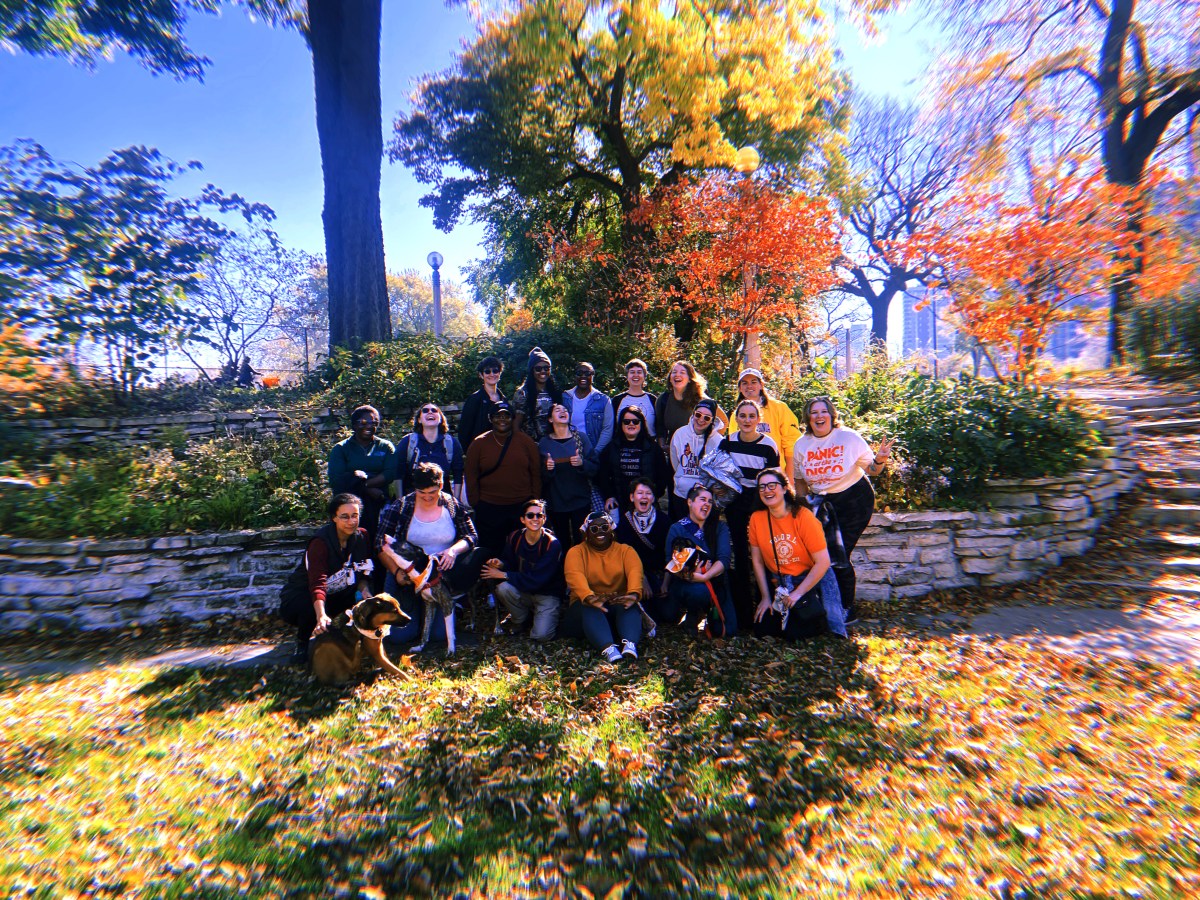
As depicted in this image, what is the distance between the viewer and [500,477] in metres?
4.78

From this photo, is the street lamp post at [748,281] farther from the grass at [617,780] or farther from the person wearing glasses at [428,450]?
the grass at [617,780]

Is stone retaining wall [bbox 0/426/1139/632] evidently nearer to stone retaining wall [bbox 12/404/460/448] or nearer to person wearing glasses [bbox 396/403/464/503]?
person wearing glasses [bbox 396/403/464/503]

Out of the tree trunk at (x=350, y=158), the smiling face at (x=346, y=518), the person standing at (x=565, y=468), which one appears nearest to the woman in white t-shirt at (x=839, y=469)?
the person standing at (x=565, y=468)

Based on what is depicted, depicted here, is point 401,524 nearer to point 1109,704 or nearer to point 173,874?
point 173,874

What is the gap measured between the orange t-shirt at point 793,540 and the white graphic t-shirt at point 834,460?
1.14 feet

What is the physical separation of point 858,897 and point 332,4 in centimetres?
1189

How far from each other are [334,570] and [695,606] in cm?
264

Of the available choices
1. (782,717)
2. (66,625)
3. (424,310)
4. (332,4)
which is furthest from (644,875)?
(424,310)

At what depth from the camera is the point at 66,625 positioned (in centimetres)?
485

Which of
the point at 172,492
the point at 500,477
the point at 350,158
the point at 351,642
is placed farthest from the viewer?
the point at 350,158

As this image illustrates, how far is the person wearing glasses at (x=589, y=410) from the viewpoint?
205 inches

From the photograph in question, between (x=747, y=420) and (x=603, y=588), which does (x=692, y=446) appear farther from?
(x=603, y=588)

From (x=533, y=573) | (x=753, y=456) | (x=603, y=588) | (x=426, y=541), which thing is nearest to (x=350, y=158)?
(x=426, y=541)

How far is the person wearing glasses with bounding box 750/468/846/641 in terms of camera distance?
4.26 meters
